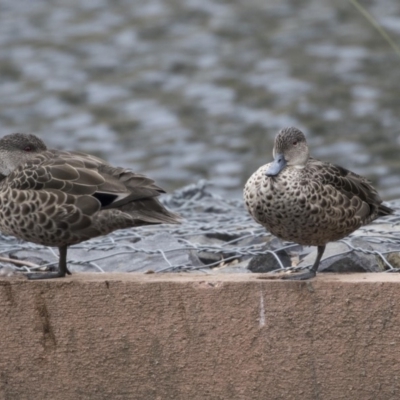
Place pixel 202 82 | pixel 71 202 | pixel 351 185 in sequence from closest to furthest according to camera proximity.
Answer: pixel 71 202, pixel 351 185, pixel 202 82

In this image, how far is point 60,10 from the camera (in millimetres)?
17156

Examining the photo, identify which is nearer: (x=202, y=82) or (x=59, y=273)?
(x=59, y=273)

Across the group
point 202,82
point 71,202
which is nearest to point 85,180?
point 71,202

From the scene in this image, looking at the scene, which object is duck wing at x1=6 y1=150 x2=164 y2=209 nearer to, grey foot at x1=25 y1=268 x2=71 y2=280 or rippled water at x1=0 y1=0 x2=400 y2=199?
grey foot at x1=25 y1=268 x2=71 y2=280

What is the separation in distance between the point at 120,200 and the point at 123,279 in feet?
1.05

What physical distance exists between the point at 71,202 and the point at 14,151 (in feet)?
1.29

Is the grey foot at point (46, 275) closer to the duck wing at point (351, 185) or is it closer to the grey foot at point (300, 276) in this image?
the grey foot at point (300, 276)

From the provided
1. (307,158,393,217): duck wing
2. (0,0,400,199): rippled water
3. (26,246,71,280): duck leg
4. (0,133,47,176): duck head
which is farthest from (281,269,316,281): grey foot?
(0,0,400,199): rippled water

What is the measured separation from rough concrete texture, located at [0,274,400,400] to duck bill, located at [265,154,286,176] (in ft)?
1.41

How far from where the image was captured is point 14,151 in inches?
209

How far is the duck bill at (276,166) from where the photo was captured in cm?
500

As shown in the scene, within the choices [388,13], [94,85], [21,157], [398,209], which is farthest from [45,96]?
[21,157]

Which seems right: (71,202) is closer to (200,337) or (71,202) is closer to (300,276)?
(200,337)

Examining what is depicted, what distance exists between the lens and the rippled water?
12508 mm
